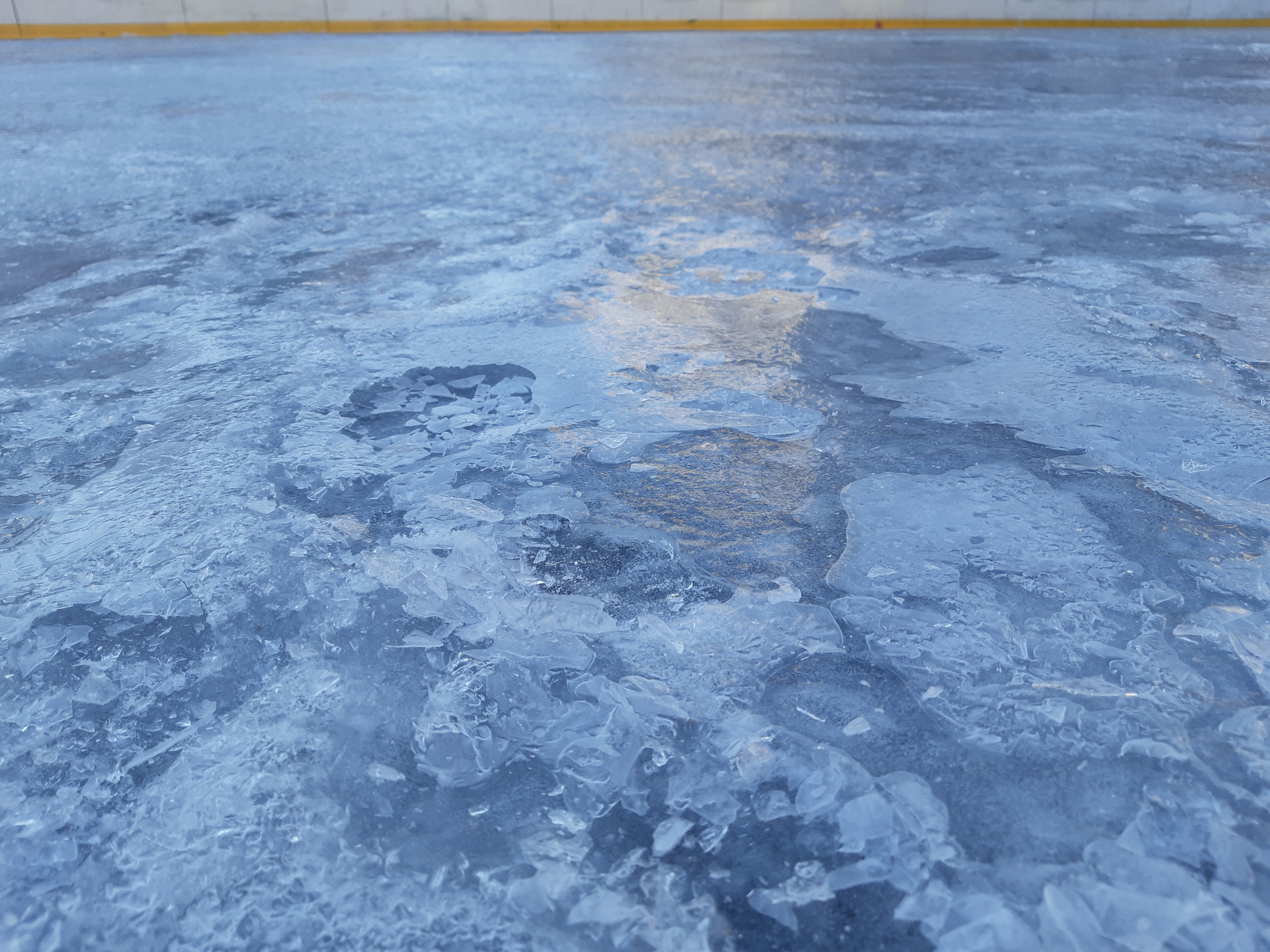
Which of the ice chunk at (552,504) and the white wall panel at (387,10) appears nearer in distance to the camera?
the ice chunk at (552,504)

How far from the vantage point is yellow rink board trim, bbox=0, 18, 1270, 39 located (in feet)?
31.7

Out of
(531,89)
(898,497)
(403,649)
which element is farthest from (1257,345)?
(531,89)

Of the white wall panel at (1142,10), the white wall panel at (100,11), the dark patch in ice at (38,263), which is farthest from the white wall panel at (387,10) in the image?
the dark patch in ice at (38,263)

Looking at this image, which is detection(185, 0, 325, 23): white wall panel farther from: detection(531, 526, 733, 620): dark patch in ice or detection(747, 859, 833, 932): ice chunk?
detection(747, 859, 833, 932): ice chunk

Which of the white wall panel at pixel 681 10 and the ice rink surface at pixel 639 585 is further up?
the white wall panel at pixel 681 10

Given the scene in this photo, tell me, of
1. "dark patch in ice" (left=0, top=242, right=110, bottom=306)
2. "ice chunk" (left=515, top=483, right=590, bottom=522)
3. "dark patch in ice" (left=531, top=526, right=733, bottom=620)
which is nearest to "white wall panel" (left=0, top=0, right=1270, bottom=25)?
"dark patch in ice" (left=0, top=242, right=110, bottom=306)

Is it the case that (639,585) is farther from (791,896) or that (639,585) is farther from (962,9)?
(962,9)

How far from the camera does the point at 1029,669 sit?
872mm

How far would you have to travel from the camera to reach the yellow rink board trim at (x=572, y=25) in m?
9.67

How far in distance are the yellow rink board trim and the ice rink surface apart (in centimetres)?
901

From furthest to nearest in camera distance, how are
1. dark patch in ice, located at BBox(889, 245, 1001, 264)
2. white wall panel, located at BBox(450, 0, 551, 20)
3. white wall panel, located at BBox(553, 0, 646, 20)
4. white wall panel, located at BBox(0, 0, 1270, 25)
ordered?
white wall panel, located at BBox(553, 0, 646, 20), white wall panel, located at BBox(450, 0, 551, 20), white wall panel, located at BBox(0, 0, 1270, 25), dark patch in ice, located at BBox(889, 245, 1001, 264)

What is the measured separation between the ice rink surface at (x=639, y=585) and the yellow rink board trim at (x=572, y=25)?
901 centimetres

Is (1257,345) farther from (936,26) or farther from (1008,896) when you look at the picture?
(936,26)

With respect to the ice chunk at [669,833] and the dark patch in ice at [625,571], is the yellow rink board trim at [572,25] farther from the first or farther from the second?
the ice chunk at [669,833]
